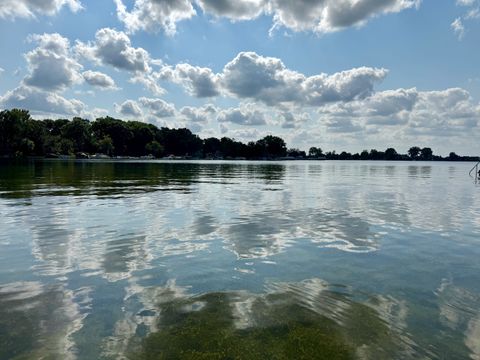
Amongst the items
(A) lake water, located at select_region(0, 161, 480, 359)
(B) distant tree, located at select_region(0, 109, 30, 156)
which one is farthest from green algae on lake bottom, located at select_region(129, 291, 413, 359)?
(B) distant tree, located at select_region(0, 109, 30, 156)

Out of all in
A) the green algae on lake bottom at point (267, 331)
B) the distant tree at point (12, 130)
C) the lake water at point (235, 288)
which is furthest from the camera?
the distant tree at point (12, 130)

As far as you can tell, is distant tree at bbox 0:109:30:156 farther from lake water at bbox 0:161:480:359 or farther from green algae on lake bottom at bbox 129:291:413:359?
green algae on lake bottom at bbox 129:291:413:359

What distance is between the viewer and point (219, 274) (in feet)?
38.2

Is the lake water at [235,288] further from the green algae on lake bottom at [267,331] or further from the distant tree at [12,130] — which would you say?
the distant tree at [12,130]

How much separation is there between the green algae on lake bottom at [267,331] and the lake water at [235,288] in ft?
0.12

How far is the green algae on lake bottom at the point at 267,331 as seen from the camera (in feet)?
22.8

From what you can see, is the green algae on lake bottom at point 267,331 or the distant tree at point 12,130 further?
the distant tree at point 12,130

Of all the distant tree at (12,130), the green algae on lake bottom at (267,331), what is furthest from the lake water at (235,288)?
the distant tree at (12,130)

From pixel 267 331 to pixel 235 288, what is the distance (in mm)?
2695

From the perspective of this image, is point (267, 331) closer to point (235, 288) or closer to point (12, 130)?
point (235, 288)

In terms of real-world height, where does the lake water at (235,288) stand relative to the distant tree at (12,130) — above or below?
below

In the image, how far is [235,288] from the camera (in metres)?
10.4

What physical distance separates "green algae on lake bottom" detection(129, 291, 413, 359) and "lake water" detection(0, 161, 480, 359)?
4 cm

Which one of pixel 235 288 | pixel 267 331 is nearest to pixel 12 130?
pixel 235 288
